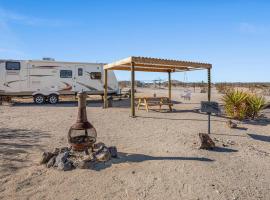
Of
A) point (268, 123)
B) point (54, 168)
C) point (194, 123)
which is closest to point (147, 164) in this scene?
point (54, 168)

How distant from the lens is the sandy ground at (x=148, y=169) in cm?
438

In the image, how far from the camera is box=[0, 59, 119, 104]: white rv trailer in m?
17.5

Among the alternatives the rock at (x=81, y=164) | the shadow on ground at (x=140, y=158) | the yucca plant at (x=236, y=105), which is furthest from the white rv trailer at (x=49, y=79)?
the rock at (x=81, y=164)

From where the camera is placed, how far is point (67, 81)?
18.9 m

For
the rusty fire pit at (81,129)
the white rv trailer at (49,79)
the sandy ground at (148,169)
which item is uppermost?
the white rv trailer at (49,79)

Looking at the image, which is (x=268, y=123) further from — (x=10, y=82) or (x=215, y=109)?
(x=10, y=82)

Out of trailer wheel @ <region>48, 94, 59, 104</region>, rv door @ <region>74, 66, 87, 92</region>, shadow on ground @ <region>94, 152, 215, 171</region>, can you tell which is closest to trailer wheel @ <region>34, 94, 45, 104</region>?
trailer wheel @ <region>48, 94, 59, 104</region>

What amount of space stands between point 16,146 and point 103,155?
2467 mm

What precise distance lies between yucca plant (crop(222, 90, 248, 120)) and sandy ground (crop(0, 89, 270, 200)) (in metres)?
2.57

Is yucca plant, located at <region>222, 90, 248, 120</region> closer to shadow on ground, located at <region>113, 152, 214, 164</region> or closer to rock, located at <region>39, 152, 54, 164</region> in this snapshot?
shadow on ground, located at <region>113, 152, 214, 164</region>

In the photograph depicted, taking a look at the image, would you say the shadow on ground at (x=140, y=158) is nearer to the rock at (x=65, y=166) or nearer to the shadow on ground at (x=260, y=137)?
the rock at (x=65, y=166)

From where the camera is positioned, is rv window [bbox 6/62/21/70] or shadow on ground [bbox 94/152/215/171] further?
rv window [bbox 6/62/21/70]

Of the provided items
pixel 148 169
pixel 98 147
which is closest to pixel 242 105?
pixel 98 147

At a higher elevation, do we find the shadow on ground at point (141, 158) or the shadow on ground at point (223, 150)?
the shadow on ground at point (223, 150)
